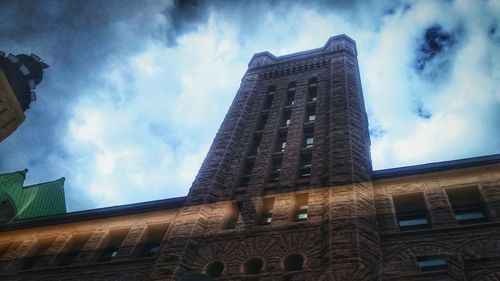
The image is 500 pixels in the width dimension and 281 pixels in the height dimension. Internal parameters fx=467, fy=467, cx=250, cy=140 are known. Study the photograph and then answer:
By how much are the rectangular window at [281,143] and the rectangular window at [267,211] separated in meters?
5.49

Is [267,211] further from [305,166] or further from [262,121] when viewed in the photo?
[262,121]

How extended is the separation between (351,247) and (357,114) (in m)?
11.4

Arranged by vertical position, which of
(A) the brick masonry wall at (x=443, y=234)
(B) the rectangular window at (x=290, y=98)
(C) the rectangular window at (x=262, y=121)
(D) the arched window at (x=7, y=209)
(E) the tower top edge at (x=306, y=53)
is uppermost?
(E) the tower top edge at (x=306, y=53)

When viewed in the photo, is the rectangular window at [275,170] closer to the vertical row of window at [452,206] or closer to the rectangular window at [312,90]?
the vertical row of window at [452,206]

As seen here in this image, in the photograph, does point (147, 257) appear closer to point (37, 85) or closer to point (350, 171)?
point (350, 171)

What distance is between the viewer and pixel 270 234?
55.6 ft

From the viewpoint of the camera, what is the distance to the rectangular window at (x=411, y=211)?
657 inches

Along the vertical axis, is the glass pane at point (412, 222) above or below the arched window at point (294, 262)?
above

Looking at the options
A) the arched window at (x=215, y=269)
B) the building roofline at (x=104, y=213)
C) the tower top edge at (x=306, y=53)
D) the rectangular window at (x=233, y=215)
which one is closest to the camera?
the arched window at (x=215, y=269)

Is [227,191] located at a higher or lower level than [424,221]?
higher

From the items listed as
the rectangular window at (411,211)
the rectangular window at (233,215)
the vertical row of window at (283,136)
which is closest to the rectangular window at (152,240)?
the rectangular window at (233,215)

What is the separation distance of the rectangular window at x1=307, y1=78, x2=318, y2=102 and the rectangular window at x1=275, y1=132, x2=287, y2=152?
478 centimetres

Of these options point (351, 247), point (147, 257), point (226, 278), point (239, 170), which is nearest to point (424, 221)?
point (351, 247)

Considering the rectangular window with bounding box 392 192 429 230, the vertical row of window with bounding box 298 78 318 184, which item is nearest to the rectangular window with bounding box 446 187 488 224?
the rectangular window with bounding box 392 192 429 230
